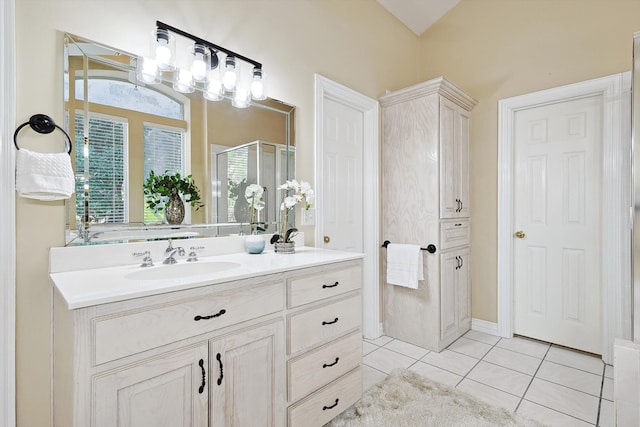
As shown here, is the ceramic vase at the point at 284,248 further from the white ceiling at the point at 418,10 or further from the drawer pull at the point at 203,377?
the white ceiling at the point at 418,10

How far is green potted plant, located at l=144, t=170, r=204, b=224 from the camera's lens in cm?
154

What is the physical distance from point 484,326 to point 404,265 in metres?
1.11

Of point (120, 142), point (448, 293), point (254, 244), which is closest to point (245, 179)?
point (254, 244)

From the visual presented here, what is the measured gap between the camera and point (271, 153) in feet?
6.67

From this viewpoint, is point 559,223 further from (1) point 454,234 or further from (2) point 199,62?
(2) point 199,62

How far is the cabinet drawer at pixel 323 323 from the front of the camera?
1420mm

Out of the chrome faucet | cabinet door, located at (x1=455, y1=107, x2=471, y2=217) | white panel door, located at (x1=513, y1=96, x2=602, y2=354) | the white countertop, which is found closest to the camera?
the white countertop

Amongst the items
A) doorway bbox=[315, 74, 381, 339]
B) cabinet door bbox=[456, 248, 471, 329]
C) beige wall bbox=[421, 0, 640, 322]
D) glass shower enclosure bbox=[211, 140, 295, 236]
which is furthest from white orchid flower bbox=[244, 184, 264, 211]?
beige wall bbox=[421, 0, 640, 322]

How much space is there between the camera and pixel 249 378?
4.06 ft

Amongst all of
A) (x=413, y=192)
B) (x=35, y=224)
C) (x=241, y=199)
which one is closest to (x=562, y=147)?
(x=413, y=192)

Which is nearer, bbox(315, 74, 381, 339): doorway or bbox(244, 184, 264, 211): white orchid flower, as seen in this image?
bbox(244, 184, 264, 211): white orchid flower

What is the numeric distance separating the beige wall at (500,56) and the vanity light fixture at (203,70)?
2.16m

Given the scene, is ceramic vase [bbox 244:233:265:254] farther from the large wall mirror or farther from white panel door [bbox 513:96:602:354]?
white panel door [bbox 513:96:602:354]

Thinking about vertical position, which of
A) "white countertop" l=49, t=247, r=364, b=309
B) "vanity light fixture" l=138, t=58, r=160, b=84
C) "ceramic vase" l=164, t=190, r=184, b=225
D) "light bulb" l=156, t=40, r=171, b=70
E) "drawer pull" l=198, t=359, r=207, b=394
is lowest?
"drawer pull" l=198, t=359, r=207, b=394
